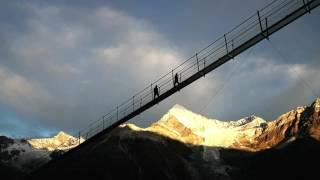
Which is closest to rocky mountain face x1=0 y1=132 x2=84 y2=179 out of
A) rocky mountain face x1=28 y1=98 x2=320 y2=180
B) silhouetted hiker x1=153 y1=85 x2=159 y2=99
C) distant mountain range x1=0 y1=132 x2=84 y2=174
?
distant mountain range x1=0 y1=132 x2=84 y2=174

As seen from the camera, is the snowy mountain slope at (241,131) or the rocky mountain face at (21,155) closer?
the rocky mountain face at (21,155)

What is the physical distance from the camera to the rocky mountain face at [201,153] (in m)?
116

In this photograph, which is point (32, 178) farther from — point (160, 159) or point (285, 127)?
point (285, 127)

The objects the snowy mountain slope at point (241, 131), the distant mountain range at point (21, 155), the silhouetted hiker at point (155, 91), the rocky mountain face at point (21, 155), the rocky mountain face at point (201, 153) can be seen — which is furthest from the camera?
the snowy mountain slope at point (241, 131)

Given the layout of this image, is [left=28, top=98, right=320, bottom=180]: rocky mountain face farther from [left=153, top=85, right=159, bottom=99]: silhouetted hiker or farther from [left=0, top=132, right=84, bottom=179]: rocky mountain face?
[left=153, top=85, right=159, bottom=99]: silhouetted hiker

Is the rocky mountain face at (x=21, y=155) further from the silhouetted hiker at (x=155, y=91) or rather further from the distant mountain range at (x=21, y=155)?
the silhouetted hiker at (x=155, y=91)

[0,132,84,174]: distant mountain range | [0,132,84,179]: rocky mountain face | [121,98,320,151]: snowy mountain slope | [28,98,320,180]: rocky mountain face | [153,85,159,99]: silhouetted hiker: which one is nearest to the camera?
[153,85,159,99]: silhouetted hiker

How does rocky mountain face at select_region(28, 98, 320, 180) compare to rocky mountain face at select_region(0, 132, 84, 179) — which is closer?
rocky mountain face at select_region(28, 98, 320, 180)

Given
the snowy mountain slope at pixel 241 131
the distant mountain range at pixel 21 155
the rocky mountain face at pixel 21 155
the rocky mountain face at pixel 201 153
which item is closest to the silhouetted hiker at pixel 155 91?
the rocky mountain face at pixel 201 153

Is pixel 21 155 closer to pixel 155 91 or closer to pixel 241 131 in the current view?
pixel 241 131

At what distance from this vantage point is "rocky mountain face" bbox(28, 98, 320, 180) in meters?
116

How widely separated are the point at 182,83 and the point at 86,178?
67.8 meters

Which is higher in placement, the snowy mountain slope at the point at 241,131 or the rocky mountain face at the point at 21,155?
the snowy mountain slope at the point at 241,131

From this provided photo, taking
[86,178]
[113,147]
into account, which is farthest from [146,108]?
[113,147]
